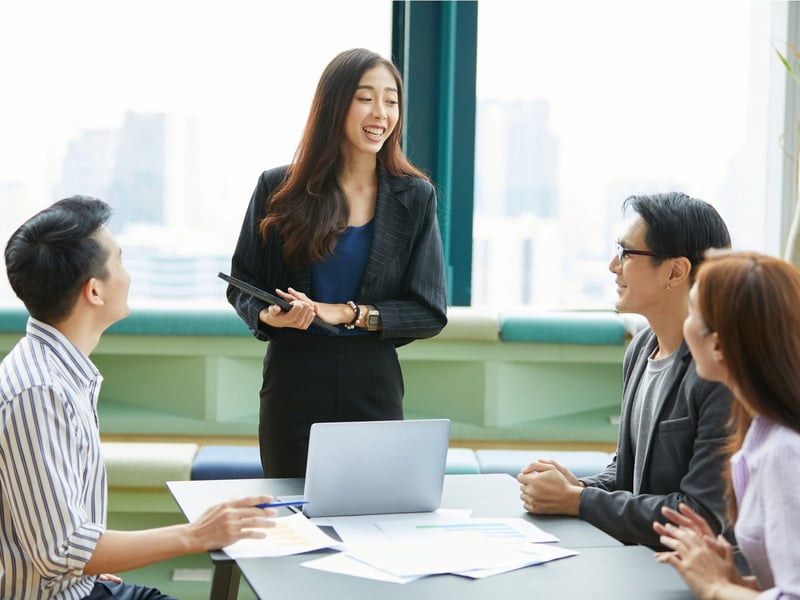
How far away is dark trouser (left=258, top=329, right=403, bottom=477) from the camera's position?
2410 mm

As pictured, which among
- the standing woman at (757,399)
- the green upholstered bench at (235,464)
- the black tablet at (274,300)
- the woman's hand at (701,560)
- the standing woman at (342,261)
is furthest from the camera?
the green upholstered bench at (235,464)

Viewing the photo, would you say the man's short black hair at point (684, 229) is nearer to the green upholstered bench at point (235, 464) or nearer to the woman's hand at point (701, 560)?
the woman's hand at point (701, 560)

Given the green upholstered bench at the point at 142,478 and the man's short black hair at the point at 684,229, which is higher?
the man's short black hair at the point at 684,229

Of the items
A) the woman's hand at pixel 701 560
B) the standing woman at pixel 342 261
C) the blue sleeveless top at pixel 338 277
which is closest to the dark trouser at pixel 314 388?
the standing woman at pixel 342 261

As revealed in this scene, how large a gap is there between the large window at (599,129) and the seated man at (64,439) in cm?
247

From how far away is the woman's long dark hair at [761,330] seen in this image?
135 centimetres

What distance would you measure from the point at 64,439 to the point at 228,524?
0.28 meters

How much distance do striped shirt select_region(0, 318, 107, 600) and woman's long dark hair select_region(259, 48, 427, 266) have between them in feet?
2.91

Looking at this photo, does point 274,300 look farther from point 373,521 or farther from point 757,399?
point 757,399

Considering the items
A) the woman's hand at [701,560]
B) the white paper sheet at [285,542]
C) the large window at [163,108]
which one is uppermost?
the large window at [163,108]

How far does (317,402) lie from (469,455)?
103 cm

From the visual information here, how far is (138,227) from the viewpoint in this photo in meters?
3.95

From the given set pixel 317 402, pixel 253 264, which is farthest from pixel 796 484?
pixel 253 264

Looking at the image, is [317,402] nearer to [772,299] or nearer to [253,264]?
[253,264]
